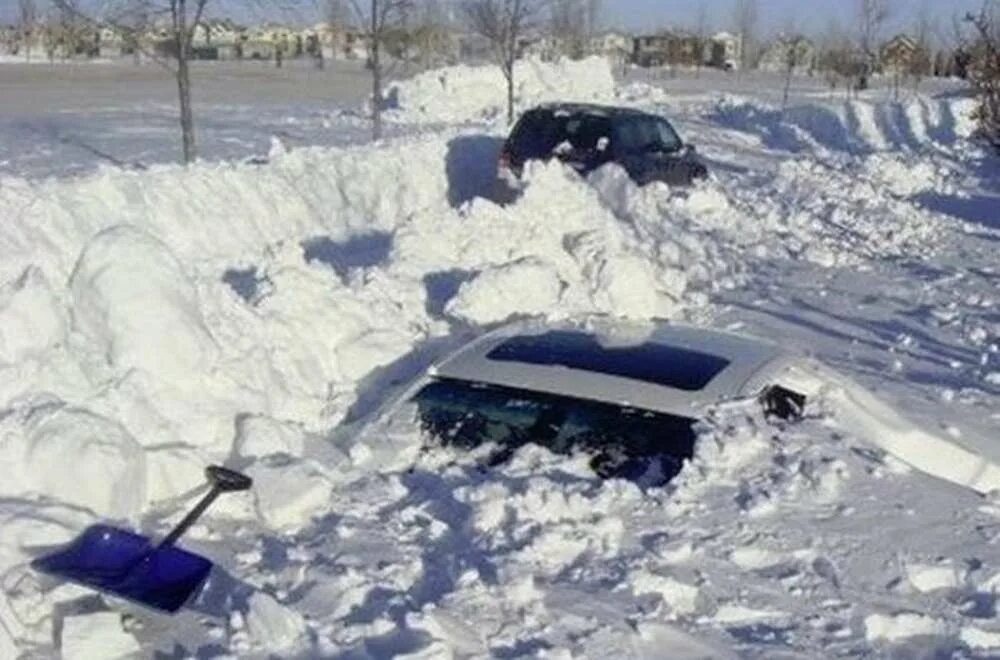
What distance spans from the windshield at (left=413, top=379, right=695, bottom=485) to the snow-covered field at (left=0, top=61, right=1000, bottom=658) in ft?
0.31

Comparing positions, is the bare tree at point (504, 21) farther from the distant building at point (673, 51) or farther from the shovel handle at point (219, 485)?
the distant building at point (673, 51)

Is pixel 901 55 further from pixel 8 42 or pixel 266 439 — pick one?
pixel 266 439

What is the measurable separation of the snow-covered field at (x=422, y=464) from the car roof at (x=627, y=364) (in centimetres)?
18

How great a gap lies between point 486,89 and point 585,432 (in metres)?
36.0

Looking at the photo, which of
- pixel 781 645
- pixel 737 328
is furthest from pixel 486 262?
pixel 781 645

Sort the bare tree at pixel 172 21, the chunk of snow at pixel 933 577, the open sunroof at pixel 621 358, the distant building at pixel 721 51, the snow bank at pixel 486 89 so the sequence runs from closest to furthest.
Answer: the chunk of snow at pixel 933 577, the open sunroof at pixel 621 358, the bare tree at pixel 172 21, the snow bank at pixel 486 89, the distant building at pixel 721 51

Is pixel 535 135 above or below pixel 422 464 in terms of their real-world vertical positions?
above

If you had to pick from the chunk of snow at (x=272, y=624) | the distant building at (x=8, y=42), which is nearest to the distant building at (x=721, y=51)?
the distant building at (x=8, y=42)

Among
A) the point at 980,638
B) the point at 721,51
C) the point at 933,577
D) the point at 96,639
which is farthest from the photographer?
the point at 721,51

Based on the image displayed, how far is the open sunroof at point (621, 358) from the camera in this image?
563 cm

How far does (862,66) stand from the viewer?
5516cm

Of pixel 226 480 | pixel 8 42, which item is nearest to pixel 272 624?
pixel 226 480

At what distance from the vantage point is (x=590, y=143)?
18.5 metres

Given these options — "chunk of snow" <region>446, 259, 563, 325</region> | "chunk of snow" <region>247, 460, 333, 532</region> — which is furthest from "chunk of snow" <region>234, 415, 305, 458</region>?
"chunk of snow" <region>446, 259, 563, 325</region>
